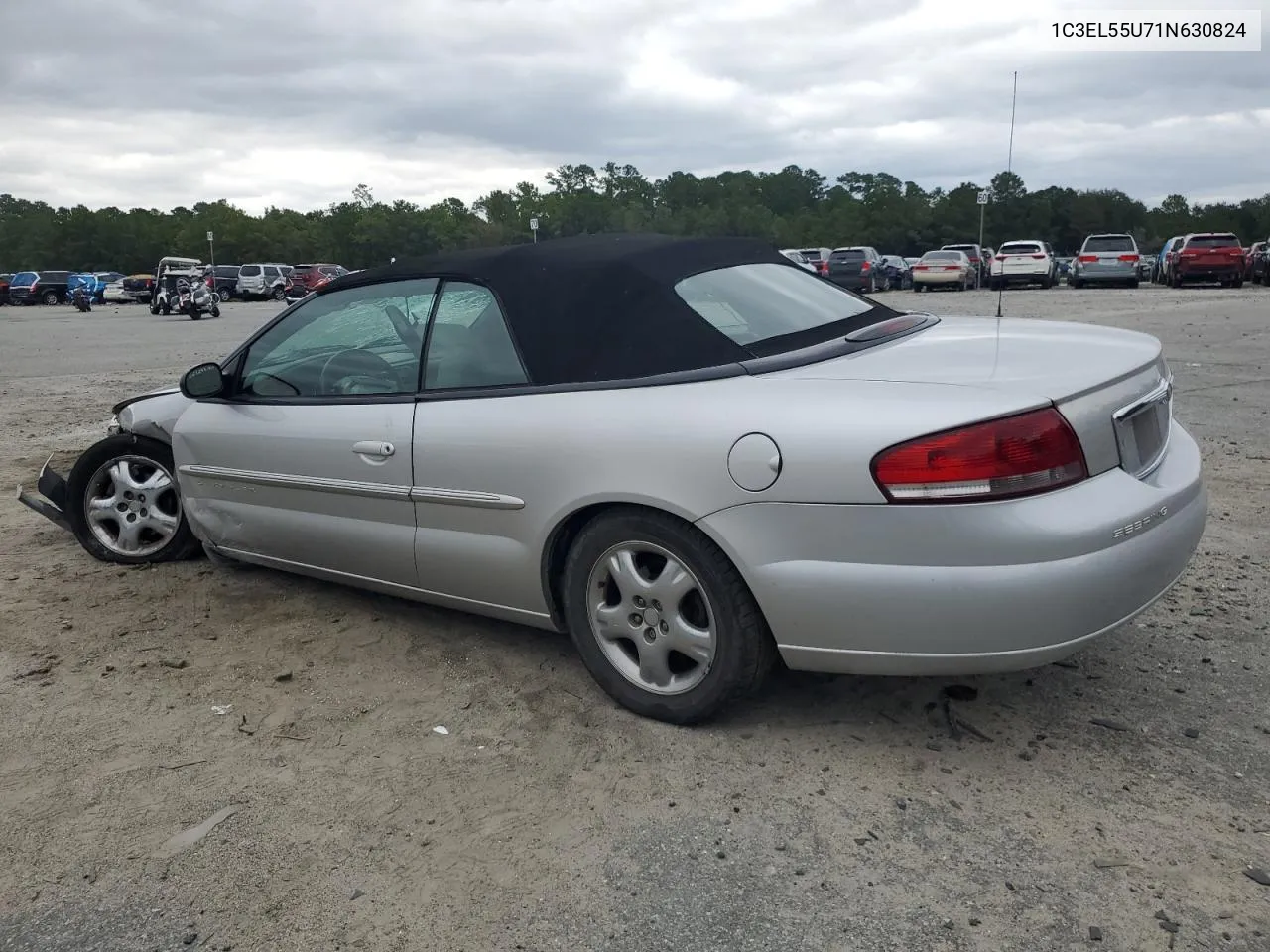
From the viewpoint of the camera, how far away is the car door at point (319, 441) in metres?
3.83

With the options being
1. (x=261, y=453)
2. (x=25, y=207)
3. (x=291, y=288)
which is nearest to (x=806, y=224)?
(x=291, y=288)

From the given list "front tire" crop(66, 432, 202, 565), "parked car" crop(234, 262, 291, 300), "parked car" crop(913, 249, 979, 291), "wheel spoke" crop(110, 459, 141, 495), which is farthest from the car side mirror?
"parked car" crop(234, 262, 291, 300)

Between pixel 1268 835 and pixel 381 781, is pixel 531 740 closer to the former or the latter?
pixel 381 781

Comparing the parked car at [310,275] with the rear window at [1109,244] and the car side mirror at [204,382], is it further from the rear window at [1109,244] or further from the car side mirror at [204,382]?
the car side mirror at [204,382]

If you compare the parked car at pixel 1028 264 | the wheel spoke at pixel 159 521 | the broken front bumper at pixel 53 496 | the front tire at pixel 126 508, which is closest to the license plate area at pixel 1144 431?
the front tire at pixel 126 508

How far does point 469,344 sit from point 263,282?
146ft

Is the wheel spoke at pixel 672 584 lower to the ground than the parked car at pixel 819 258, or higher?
lower

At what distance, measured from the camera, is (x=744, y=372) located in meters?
3.08

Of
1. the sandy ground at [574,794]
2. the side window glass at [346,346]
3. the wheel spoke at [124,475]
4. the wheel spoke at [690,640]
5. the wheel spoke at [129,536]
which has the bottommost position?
the sandy ground at [574,794]

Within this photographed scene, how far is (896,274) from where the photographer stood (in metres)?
42.2

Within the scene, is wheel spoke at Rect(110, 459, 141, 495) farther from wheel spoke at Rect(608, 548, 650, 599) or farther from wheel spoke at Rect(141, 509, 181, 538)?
wheel spoke at Rect(608, 548, 650, 599)

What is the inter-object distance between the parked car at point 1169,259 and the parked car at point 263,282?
108ft

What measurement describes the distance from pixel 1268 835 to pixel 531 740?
194cm

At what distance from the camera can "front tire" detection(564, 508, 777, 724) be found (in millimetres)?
3037
